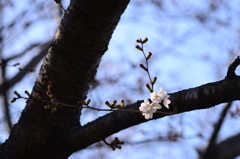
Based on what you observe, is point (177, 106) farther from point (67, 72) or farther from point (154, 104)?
point (67, 72)

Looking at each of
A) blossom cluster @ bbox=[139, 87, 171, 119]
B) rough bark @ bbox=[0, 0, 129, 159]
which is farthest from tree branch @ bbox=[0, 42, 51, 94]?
blossom cluster @ bbox=[139, 87, 171, 119]

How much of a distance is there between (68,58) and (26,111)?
1.68ft

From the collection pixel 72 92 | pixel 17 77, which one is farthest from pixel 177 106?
pixel 17 77

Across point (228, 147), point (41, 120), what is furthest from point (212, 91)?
point (228, 147)

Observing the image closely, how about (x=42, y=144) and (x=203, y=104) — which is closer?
(x=203, y=104)

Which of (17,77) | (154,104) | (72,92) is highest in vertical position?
(17,77)

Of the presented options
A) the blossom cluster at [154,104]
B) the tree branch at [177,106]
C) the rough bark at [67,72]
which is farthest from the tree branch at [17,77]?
the blossom cluster at [154,104]

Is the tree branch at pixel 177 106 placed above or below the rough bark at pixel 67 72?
below

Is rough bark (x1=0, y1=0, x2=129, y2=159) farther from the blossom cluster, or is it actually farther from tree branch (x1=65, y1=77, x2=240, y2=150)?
the blossom cluster

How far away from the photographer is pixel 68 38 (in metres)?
1.91

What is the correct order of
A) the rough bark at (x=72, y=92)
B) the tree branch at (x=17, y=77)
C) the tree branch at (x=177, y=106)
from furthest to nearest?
1. the tree branch at (x=17, y=77)
2. the rough bark at (x=72, y=92)
3. the tree branch at (x=177, y=106)

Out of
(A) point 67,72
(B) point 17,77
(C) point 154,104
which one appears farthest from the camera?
(B) point 17,77

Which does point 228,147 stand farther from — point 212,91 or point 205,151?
point 212,91

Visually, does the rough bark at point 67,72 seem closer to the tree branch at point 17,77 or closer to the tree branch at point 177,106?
the tree branch at point 177,106
